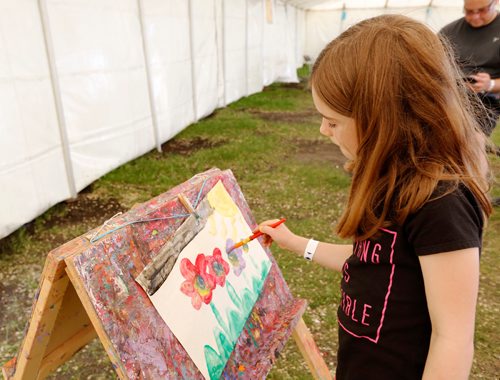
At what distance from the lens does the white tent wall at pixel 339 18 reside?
15.1 meters

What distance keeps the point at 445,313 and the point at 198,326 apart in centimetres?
72

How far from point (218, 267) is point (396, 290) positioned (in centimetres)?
67

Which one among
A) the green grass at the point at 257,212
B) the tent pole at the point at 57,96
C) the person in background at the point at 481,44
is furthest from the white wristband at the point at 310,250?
the tent pole at the point at 57,96

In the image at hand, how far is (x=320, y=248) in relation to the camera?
1464mm

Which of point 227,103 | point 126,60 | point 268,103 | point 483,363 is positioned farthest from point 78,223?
point 268,103

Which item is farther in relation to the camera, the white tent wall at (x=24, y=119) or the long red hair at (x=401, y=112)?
the white tent wall at (x=24, y=119)

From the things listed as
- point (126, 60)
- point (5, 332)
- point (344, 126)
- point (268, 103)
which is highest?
point (344, 126)

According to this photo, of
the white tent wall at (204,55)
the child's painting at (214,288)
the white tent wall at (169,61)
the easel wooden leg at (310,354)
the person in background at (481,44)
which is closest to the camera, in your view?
the child's painting at (214,288)

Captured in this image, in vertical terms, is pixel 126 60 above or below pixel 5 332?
above

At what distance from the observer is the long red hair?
34.1 inches

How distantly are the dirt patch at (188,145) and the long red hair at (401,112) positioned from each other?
4.79m

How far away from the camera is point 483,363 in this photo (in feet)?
7.41

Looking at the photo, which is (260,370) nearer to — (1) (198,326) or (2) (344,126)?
(1) (198,326)

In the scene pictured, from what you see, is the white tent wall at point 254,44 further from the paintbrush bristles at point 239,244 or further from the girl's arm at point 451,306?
the girl's arm at point 451,306
